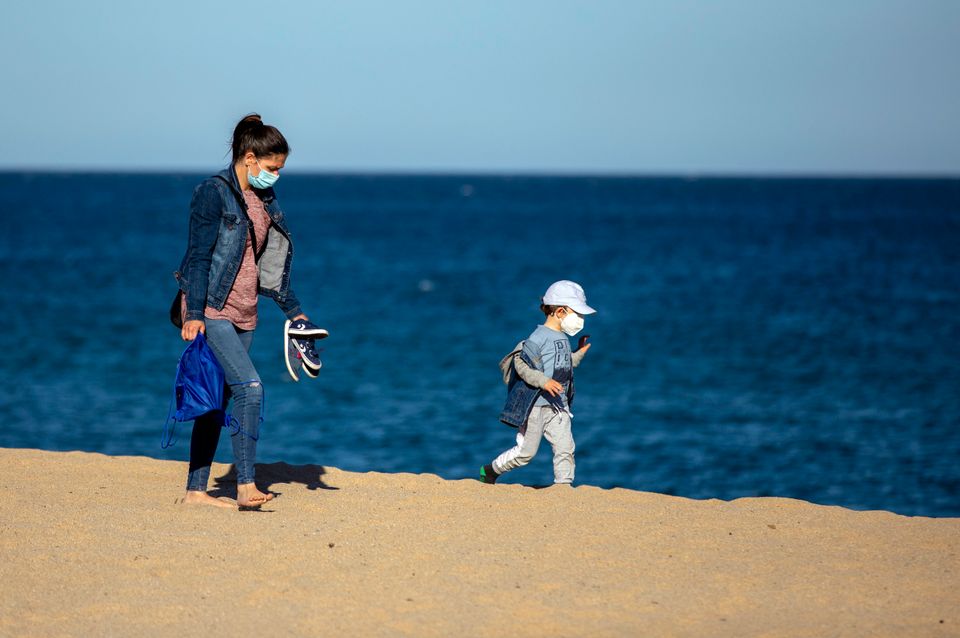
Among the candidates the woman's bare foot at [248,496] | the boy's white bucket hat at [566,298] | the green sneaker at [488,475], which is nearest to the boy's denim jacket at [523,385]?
the boy's white bucket hat at [566,298]

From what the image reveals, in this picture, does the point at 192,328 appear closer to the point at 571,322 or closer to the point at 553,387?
the point at 553,387

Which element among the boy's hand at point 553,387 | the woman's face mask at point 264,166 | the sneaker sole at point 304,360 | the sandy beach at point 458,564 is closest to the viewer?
the sandy beach at point 458,564

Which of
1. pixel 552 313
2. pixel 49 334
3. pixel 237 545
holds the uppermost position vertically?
pixel 552 313

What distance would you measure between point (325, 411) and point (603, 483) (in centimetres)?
563

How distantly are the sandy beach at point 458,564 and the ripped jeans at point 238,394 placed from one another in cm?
39

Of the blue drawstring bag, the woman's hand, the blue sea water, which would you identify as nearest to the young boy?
the blue drawstring bag

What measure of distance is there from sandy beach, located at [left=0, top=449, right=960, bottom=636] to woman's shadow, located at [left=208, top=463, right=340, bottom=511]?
0.19 ft

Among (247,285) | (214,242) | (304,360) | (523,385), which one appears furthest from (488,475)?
(214,242)

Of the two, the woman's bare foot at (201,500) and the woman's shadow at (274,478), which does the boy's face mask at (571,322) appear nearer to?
the woman's shadow at (274,478)

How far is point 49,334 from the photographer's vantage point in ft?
82.3

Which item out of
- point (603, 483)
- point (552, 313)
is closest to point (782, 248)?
point (603, 483)

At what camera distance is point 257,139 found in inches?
246

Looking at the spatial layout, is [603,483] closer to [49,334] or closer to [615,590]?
[615,590]

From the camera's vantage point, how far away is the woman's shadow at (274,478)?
749 centimetres
